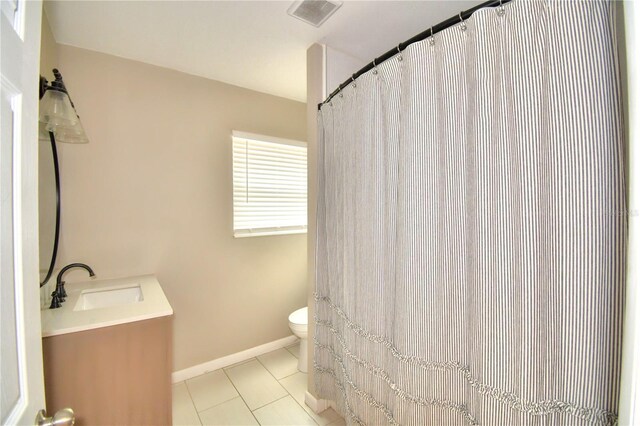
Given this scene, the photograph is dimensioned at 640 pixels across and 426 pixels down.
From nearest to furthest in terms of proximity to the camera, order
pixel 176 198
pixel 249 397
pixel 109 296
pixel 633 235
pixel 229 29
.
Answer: pixel 633 235, pixel 229 29, pixel 109 296, pixel 249 397, pixel 176 198

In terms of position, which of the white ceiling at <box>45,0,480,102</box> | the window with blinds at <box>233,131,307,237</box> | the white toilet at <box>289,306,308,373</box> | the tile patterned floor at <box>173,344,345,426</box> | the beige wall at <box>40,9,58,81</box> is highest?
the white ceiling at <box>45,0,480,102</box>

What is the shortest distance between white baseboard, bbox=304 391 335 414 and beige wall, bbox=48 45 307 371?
86 cm

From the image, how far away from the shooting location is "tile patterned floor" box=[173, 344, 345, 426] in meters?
1.76

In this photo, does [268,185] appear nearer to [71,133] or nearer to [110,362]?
[71,133]

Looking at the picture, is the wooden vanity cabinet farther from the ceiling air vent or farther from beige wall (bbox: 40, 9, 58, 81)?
the ceiling air vent

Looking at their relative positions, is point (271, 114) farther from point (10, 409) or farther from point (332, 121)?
point (10, 409)

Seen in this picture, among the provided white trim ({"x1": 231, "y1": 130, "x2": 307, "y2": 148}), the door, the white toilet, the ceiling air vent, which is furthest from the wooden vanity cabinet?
the ceiling air vent

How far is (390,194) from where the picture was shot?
45.9 inches

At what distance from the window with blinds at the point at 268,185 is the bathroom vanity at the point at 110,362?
1.12 metres

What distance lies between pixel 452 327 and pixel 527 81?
79 cm

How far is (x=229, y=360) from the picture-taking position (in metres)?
2.37

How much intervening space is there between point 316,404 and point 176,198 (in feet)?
6.02

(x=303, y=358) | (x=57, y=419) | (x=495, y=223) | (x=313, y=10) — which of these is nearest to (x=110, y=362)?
(x=57, y=419)

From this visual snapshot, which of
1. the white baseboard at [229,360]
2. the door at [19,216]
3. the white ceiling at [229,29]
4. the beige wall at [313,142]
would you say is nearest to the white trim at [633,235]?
the door at [19,216]
